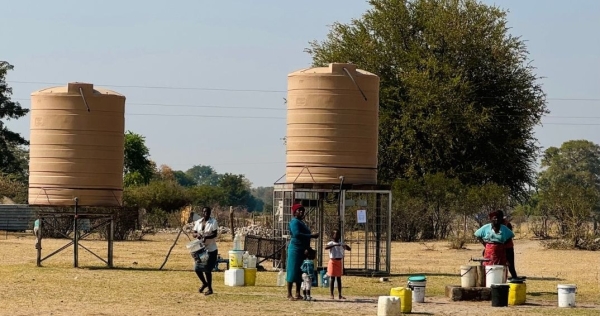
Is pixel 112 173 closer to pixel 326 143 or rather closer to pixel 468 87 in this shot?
pixel 326 143

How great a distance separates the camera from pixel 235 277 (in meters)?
26.3

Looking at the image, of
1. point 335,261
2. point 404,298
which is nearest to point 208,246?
point 335,261

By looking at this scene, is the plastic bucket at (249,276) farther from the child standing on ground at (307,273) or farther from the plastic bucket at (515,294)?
the plastic bucket at (515,294)

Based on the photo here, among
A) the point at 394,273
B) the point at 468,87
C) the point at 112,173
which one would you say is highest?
the point at 468,87

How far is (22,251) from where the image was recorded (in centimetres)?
4100

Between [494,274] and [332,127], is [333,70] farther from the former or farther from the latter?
[494,274]

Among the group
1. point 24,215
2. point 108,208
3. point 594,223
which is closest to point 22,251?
point 108,208

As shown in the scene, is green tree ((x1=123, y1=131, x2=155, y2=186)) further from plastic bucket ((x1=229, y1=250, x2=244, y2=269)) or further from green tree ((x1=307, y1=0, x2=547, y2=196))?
plastic bucket ((x1=229, y1=250, x2=244, y2=269))

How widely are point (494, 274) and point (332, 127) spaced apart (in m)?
8.01

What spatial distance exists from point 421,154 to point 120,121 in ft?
106

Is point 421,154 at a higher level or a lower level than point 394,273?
higher

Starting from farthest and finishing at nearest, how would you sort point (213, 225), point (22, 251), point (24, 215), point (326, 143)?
1. point (24, 215)
2. point (22, 251)
3. point (326, 143)
4. point (213, 225)

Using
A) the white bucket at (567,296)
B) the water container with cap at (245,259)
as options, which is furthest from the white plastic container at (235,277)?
the white bucket at (567,296)

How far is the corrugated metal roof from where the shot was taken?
59.0 m
